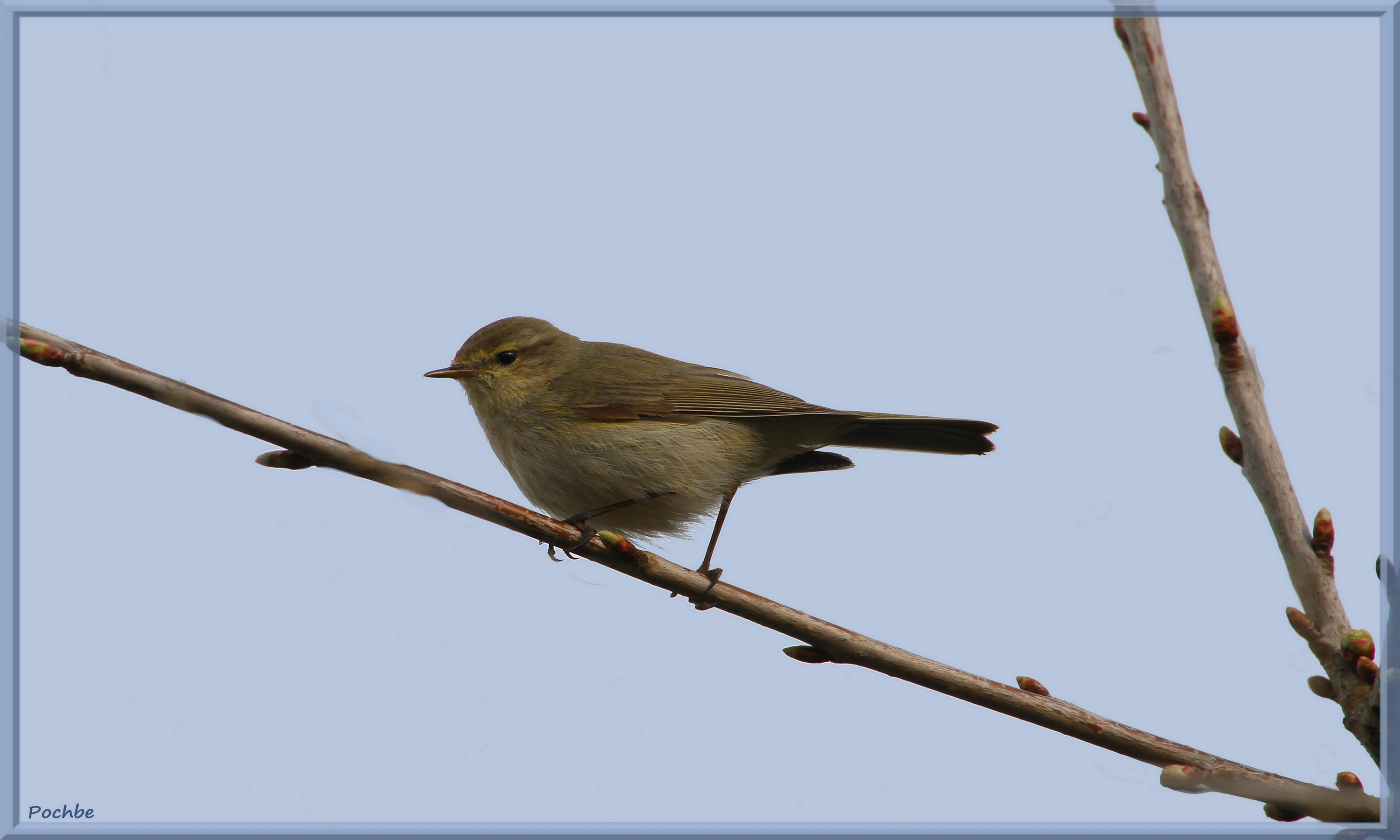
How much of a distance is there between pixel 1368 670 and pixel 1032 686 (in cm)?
92

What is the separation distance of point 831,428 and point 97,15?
11.9ft

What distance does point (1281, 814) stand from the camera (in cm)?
288

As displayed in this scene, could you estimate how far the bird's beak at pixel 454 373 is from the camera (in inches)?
221

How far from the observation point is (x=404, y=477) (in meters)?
2.78

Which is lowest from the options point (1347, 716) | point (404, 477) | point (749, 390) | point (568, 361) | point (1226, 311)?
point (1347, 716)

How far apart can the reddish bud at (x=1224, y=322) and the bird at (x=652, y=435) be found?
229 centimetres

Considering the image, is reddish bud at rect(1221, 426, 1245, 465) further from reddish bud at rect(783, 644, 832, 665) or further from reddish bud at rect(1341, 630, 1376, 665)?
reddish bud at rect(783, 644, 832, 665)

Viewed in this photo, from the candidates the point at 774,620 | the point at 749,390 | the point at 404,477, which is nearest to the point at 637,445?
the point at 749,390

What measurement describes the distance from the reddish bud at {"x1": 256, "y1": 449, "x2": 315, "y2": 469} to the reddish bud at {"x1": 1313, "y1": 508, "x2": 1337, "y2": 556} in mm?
2655

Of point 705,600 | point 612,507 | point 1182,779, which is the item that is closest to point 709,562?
point 612,507

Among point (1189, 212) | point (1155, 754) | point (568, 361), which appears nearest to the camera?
point (1189, 212)

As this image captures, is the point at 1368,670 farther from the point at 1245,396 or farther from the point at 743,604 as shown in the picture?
the point at 743,604

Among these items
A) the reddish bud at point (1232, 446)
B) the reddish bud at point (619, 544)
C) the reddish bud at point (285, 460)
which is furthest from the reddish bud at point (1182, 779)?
the reddish bud at point (285, 460)

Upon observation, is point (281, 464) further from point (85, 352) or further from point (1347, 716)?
point (1347, 716)
